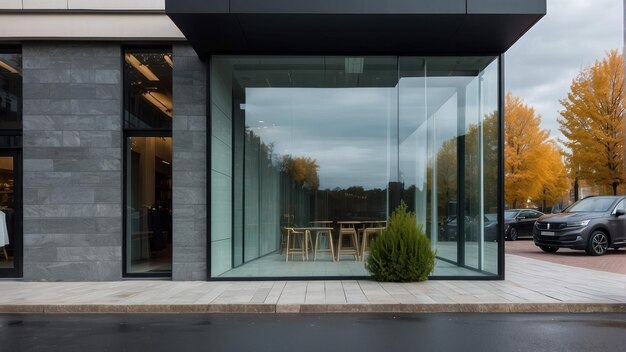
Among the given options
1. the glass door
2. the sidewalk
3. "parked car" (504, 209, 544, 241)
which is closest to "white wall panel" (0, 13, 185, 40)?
the glass door

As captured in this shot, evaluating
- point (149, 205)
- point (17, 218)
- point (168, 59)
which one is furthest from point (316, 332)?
point (17, 218)

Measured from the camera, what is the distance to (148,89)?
10.1 metres

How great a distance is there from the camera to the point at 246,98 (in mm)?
10680

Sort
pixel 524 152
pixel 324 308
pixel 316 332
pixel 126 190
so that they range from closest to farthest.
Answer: pixel 316 332 → pixel 324 308 → pixel 126 190 → pixel 524 152

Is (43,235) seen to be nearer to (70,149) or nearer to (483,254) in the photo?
(70,149)

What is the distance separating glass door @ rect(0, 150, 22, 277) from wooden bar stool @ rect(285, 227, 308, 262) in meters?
5.30

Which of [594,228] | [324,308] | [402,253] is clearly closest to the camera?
[324,308]

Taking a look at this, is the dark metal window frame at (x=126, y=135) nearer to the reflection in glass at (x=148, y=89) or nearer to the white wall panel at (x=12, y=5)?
the reflection in glass at (x=148, y=89)

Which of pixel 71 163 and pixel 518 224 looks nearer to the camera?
pixel 71 163

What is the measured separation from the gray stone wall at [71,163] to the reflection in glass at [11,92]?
43 centimetres

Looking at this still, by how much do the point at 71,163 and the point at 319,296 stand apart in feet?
18.1

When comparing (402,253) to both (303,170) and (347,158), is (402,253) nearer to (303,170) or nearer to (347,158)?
Answer: (347,158)

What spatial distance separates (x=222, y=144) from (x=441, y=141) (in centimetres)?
454

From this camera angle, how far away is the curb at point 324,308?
23.8ft
